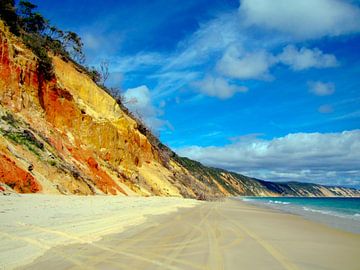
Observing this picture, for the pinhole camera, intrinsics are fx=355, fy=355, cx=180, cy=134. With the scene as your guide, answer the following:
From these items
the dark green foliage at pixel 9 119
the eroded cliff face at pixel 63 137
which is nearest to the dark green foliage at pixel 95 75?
the eroded cliff face at pixel 63 137

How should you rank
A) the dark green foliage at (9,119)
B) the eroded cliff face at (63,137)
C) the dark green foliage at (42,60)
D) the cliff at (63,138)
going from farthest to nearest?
the dark green foliage at (42,60)
the dark green foliage at (9,119)
the eroded cliff face at (63,137)
the cliff at (63,138)

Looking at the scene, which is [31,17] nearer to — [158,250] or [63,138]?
[63,138]

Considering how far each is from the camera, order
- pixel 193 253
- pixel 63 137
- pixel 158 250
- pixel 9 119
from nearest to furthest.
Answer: pixel 193 253 → pixel 158 250 → pixel 9 119 → pixel 63 137

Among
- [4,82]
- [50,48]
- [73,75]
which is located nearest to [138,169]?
[73,75]

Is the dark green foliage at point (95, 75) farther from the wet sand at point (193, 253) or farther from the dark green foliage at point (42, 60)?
the wet sand at point (193, 253)

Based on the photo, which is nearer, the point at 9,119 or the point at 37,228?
the point at 37,228

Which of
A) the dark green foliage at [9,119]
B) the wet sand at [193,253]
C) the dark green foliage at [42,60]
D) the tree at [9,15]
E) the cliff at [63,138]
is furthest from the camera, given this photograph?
the dark green foliage at [42,60]

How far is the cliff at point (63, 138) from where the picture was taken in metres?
19.7

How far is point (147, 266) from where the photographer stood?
634cm

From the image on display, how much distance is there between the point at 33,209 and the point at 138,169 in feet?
104

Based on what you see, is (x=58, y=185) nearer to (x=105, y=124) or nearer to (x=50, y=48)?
(x=105, y=124)

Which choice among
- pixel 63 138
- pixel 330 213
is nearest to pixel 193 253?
pixel 63 138

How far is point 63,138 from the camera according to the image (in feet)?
94.9

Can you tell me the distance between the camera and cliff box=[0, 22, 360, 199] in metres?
19.7
